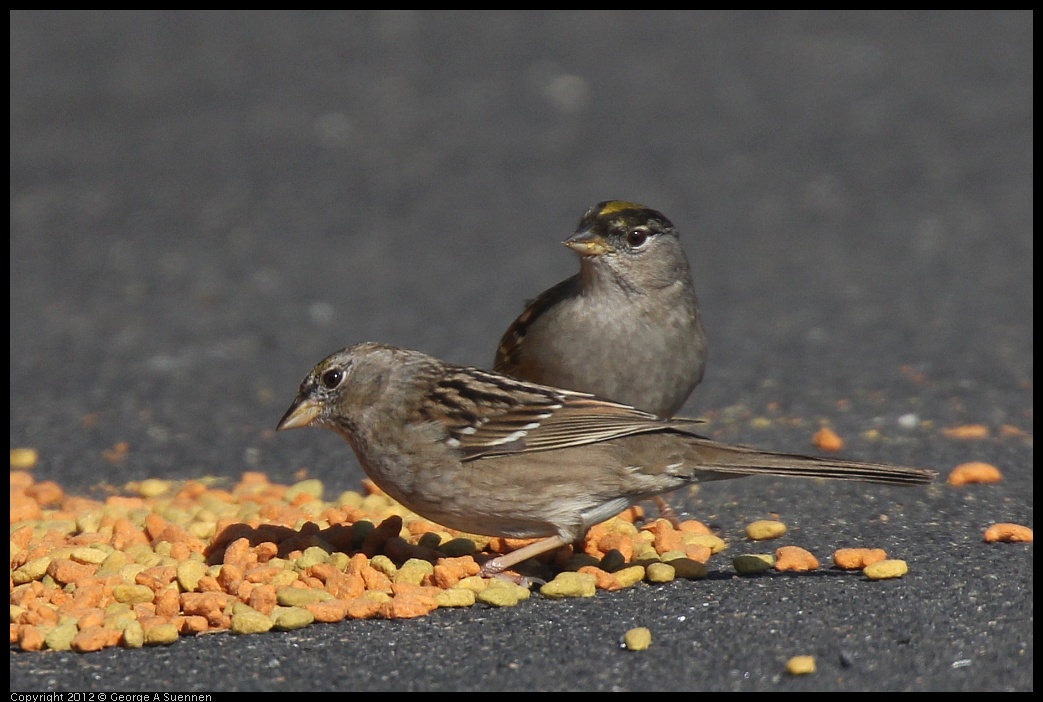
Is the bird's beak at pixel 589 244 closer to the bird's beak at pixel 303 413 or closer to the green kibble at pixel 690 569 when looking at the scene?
the bird's beak at pixel 303 413

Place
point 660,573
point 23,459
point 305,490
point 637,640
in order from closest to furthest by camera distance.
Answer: point 637,640 → point 660,573 → point 305,490 → point 23,459

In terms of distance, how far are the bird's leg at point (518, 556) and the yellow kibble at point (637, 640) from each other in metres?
0.79

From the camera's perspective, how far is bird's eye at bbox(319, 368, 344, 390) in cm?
552

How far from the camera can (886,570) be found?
198 inches

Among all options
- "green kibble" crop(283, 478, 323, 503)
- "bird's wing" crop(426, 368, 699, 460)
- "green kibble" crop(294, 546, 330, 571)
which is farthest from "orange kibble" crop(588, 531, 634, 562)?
"green kibble" crop(283, 478, 323, 503)

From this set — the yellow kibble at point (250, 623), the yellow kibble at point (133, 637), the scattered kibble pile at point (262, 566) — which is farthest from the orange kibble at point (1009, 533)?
the yellow kibble at point (133, 637)

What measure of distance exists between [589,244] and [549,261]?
16.7 feet

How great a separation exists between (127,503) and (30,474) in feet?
3.55

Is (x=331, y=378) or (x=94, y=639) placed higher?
(x=331, y=378)

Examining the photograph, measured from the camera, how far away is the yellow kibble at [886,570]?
5020mm

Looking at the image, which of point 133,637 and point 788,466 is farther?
point 788,466

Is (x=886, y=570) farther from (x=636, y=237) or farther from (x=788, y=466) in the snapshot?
(x=636, y=237)

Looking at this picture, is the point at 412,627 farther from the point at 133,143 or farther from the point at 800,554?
the point at 133,143

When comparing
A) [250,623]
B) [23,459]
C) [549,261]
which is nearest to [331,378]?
[250,623]
